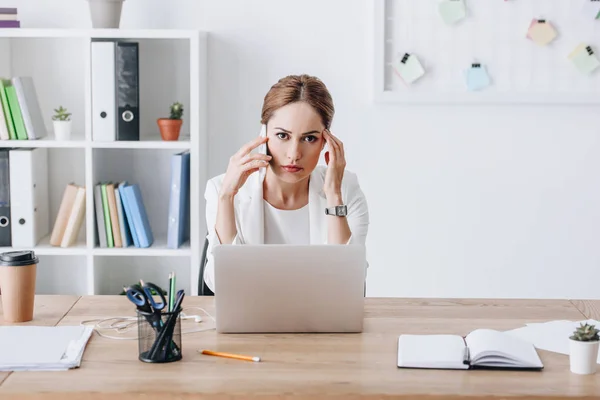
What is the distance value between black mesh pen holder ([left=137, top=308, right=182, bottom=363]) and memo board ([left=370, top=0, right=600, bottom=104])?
1980 millimetres

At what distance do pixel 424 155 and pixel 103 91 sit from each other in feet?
4.22

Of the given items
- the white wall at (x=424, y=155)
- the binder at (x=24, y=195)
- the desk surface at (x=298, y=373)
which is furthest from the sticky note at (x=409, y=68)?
the desk surface at (x=298, y=373)

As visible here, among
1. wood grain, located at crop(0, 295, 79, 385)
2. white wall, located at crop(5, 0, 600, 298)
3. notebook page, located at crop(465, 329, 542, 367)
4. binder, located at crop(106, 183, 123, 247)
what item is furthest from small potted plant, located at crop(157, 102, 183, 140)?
notebook page, located at crop(465, 329, 542, 367)

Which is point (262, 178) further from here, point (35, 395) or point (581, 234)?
point (581, 234)

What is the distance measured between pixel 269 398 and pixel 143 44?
91.2 inches

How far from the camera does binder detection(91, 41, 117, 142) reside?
3.35 metres

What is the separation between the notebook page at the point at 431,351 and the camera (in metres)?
1.72

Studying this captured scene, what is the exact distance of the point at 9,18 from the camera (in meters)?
3.43

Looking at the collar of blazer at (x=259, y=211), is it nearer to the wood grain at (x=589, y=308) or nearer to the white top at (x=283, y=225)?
the white top at (x=283, y=225)

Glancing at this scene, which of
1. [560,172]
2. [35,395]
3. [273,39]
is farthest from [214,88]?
[35,395]

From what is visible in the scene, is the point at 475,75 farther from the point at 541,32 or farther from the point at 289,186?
the point at 289,186

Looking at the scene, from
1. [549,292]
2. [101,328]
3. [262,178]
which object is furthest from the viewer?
[549,292]

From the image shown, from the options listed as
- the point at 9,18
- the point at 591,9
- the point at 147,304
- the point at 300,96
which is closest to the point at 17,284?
the point at 147,304

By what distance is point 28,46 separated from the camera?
11.9ft
